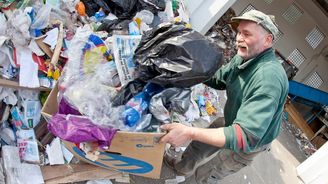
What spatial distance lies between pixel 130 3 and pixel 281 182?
2.66m

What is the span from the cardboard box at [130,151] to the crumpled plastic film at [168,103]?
0.14 metres

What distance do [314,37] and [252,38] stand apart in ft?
24.2

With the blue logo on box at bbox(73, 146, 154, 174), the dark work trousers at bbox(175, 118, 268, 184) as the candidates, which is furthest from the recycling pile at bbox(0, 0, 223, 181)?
the dark work trousers at bbox(175, 118, 268, 184)

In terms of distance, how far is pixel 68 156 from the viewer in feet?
9.20

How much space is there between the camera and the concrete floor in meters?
3.25

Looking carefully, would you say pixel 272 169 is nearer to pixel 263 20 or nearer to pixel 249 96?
pixel 249 96

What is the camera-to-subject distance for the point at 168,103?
2215 millimetres

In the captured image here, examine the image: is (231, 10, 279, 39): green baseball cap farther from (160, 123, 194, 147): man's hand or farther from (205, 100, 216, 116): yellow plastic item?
(205, 100, 216, 116): yellow plastic item

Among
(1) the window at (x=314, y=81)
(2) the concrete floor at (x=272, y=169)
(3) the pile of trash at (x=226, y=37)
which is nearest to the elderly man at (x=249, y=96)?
(2) the concrete floor at (x=272, y=169)

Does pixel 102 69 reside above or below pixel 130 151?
above

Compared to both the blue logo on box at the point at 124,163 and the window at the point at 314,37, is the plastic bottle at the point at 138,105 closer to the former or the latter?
the blue logo on box at the point at 124,163

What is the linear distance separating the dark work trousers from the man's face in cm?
78

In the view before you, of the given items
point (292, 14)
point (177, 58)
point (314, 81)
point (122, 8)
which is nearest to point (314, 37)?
point (292, 14)

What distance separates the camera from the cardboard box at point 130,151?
84.4 inches
